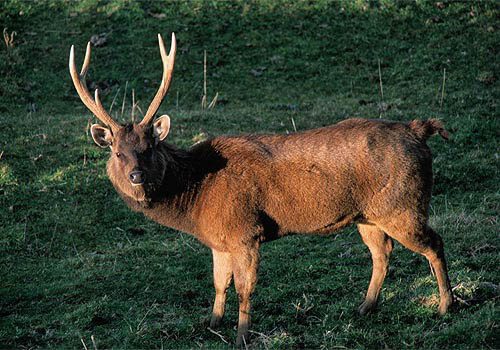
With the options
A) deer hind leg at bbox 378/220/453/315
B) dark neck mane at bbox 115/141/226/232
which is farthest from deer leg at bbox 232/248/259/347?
deer hind leg at bbox 378/220/453/315

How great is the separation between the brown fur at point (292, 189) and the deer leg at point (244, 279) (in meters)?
0.01

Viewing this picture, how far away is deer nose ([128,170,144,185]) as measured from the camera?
7832 millimetres

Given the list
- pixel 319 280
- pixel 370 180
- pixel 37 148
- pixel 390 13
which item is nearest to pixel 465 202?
pixel 319 280

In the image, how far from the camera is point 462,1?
68.3 ft

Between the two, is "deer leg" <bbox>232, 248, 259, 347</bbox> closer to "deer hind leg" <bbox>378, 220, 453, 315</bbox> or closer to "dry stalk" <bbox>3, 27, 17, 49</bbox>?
"deer hind leg" <bbox>378, 220, 453, 315</bbox>

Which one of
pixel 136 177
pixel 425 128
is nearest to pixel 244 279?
pixel 136 177

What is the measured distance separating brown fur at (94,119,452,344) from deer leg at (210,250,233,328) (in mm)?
244

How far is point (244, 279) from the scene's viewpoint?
7.94 metres

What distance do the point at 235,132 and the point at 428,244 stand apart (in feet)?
23.2

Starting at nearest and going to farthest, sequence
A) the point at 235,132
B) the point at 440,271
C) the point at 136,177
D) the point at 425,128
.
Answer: the point at 136,177
the point at 440,271
the point at 425,128
the point at 235,132

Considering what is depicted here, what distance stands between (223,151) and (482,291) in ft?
10.6

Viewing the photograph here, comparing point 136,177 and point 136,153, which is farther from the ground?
point 136,153

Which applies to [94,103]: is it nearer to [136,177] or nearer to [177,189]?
[136,177]

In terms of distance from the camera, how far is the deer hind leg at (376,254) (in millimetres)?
8391
